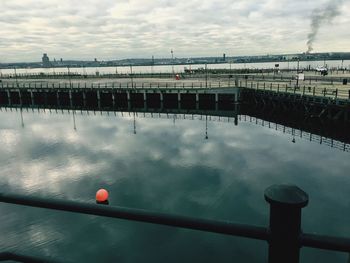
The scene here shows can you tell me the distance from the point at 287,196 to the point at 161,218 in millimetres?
A: 1007

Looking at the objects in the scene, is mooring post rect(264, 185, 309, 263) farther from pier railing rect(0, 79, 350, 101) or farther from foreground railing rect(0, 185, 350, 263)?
pier railing rect(0, 79, 350, 101)

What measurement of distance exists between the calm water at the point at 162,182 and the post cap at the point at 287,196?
58.7 feet

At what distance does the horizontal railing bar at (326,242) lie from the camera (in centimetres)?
224

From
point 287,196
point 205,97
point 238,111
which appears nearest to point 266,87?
point 238,111

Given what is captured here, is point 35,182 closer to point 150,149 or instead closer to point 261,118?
point 150,149

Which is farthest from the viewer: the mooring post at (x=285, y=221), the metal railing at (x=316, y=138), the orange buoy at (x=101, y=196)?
the metal railing at (x=316, y=138)

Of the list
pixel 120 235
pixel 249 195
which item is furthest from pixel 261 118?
pixel 120 235

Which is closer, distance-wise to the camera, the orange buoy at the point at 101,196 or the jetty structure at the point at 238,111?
the jetty structure at the point at 238,111

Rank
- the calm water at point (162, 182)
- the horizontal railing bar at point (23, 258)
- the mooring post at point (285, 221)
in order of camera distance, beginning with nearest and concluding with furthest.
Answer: the mooring post at point (285, 221)
the horizontal railing bar at point (23, 258)
the calm water at point (162, 182)

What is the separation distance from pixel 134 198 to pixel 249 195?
10247mm

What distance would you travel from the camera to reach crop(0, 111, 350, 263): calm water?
807 inches

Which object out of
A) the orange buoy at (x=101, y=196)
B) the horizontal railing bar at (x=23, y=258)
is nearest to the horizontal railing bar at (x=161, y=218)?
the horizontal railing bar at (x=23, y=258)

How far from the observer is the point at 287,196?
2365 mm

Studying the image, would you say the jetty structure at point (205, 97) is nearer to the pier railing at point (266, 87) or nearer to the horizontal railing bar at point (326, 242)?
the pier railing at point (266, 87)
